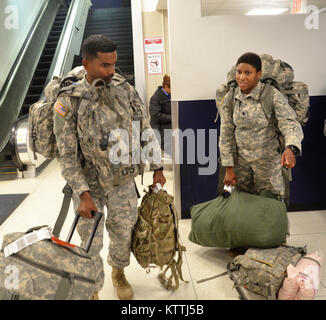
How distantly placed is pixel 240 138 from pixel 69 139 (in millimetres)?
1354

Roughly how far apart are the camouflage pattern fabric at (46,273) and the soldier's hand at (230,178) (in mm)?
1505

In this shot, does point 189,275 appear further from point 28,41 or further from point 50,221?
point 28,41

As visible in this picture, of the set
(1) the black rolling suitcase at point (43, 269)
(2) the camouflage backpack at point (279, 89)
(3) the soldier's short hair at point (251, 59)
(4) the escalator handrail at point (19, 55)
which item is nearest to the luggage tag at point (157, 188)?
(2) the camouflage backpack at point (279, 89)

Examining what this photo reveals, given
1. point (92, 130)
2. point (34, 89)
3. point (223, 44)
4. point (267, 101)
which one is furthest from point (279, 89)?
point (34, 89)

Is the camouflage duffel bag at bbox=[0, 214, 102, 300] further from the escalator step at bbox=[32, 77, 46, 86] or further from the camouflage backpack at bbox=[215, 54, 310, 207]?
the escalator step at bbox=[32, 77, 46, 86]

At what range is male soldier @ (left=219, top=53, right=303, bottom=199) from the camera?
Result: 2432 mm

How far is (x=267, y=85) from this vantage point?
8.30 ft

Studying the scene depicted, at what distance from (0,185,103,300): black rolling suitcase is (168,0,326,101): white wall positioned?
231 centimetres

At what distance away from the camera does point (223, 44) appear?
3.35 meters

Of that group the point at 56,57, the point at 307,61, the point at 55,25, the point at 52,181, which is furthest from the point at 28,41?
the point at 307,61

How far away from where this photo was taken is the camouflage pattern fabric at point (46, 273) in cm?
128

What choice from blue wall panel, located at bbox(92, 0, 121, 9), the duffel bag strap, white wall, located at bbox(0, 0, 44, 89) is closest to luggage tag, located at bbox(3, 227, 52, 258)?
the duffel bag strap

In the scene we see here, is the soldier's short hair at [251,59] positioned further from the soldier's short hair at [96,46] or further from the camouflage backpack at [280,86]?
the soldier's short hair at [96,46]
